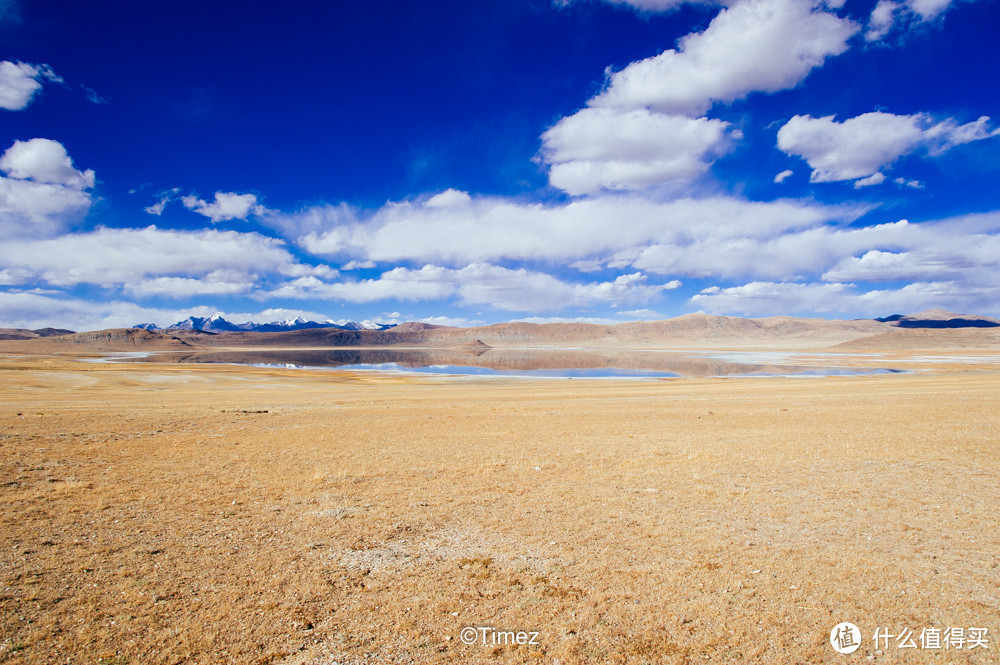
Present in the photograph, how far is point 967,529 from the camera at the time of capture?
6.97 m

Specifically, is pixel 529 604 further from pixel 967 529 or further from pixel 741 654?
pixel 967 529

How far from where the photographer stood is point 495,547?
6676 millimetres

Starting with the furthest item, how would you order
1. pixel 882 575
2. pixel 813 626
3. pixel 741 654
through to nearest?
pixel 882 575
pixel 813 626
pixel 741 654

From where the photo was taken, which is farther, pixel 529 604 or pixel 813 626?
pixel 529 604

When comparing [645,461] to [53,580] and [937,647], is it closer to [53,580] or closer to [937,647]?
[937,647]

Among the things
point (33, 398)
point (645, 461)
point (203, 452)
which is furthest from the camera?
point (33, 398)

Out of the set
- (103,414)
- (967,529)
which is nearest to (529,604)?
(967,529)

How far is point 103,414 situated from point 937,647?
22.8 metres

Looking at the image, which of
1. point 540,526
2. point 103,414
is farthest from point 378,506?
point 103,414

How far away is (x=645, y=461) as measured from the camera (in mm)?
11406

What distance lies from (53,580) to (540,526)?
5.86m

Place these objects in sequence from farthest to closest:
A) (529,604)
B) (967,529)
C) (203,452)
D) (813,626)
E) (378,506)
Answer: (203,452) → (378,506) → (967,529) → (529,604) → (813,626)

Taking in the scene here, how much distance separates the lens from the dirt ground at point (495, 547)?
15.1ft

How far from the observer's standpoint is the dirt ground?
15.1ft
